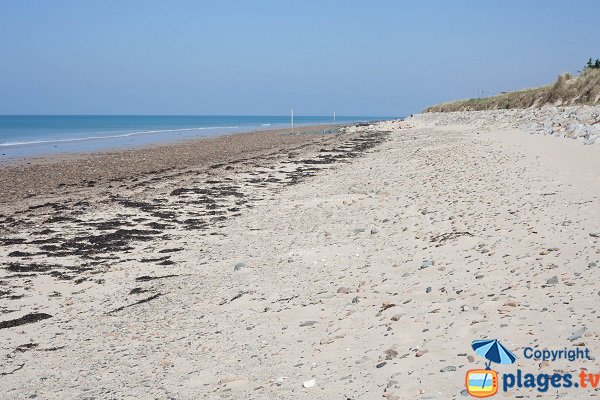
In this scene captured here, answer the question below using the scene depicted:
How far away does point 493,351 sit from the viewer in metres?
3.49

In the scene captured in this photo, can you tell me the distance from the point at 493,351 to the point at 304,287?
2.49 metres

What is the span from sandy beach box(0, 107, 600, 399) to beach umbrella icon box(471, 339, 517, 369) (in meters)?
0.07

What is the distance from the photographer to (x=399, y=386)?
331 cm

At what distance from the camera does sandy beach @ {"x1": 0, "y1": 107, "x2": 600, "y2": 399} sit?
3738mm

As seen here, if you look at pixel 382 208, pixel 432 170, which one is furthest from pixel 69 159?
pixel 382 208

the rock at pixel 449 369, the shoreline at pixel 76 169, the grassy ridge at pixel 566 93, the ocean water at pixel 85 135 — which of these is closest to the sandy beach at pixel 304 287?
the rock at pixel 449 369

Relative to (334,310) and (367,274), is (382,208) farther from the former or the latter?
(334,310)

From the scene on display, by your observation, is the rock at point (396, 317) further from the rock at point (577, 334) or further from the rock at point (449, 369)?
the rock at point (577, 334)

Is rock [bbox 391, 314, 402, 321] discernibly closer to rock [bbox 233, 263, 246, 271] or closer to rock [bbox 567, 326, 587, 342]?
rock [bbox 567, 326, 587, 342]

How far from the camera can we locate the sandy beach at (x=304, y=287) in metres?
3.74

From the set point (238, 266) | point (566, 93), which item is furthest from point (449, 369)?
point (566, 93)

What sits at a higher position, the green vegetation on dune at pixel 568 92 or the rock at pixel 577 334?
the green vegetation on dune at pixel 568 92

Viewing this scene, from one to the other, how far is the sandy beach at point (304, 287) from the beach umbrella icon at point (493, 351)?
68 millimetres

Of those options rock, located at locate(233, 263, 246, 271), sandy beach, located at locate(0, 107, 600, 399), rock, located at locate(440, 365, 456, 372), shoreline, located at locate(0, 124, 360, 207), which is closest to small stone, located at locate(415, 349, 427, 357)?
sandy beach, located at locate(0, 107, 600, 399)
